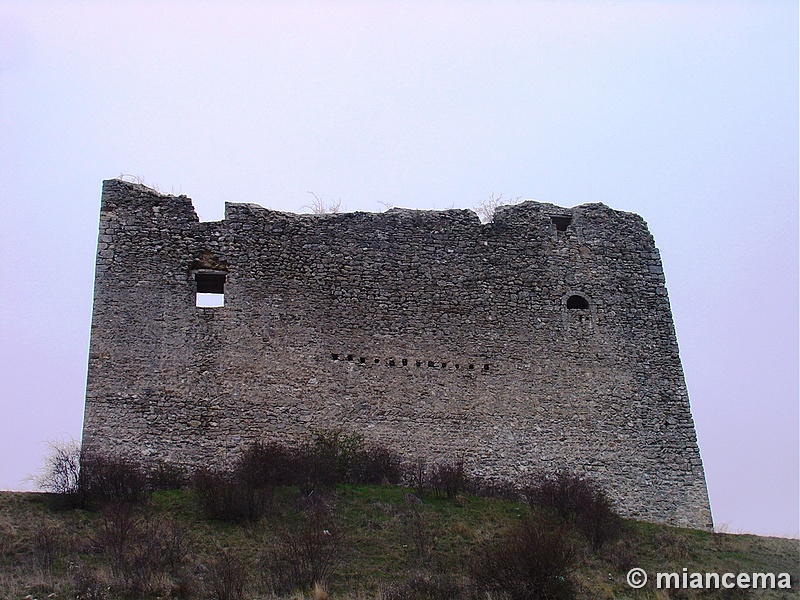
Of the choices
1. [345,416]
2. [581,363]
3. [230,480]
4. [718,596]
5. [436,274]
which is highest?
[436,274]

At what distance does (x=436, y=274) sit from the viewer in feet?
51.6

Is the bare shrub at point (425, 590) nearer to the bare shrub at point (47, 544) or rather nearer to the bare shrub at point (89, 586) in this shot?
the bare shrub at point (89, 586)

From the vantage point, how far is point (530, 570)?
31.5ft

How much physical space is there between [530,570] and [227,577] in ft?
10.9

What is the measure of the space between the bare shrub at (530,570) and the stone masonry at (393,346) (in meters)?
4.39

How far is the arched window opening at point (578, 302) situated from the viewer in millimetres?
16047

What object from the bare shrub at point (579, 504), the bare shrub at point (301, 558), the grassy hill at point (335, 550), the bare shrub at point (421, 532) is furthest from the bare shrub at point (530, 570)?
the bare shrub at point (579, 504)

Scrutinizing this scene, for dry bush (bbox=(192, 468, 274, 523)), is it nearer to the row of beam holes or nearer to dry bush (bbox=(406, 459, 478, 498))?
dry bush (bbox=(406, 459, 478, 498))

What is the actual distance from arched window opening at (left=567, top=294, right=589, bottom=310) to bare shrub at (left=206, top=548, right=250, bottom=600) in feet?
26.7

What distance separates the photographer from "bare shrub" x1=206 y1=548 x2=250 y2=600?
30.2 feet

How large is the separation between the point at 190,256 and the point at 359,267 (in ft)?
9.66

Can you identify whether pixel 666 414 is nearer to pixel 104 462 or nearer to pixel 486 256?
pixel 486 256

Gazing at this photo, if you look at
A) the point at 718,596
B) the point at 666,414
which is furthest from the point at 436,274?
the point at 718,596

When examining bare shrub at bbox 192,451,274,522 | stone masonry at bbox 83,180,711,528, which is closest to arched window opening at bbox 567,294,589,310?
stone masonry at bbox 83,180,711,528
